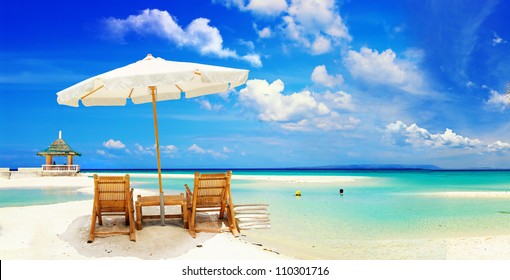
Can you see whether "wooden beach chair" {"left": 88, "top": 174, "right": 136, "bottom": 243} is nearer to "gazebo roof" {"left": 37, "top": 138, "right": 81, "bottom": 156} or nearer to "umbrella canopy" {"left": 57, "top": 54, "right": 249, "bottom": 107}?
"umbrella canopy" {"left": 57, "top": 54, "right": 249, "bottom": 107}

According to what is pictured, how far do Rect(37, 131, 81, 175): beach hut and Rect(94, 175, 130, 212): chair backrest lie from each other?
30794 millimetres

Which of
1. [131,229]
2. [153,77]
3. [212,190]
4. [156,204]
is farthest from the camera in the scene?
[212,190]

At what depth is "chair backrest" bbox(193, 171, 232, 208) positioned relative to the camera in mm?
7152

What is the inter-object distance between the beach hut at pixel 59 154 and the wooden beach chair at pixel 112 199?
101 feet

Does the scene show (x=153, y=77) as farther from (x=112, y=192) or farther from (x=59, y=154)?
(x=59, y=154)

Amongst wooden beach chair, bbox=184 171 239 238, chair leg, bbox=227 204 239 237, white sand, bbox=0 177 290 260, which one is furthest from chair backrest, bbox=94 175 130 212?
chair leg, bbox=227 204 239 237

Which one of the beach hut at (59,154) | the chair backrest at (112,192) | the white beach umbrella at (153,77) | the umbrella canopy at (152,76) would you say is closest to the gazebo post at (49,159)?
the beach hut at (59,154)

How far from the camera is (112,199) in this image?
6.83 metres

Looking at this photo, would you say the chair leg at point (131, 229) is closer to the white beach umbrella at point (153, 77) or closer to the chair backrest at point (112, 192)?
the chair backrest at point (112, 192)

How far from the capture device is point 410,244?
8578mm

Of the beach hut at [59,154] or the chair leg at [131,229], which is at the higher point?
the beach hut at [59,154]

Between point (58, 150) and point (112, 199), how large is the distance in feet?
105

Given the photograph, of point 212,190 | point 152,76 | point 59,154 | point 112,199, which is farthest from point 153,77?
point 59,154

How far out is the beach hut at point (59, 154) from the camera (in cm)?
3494
